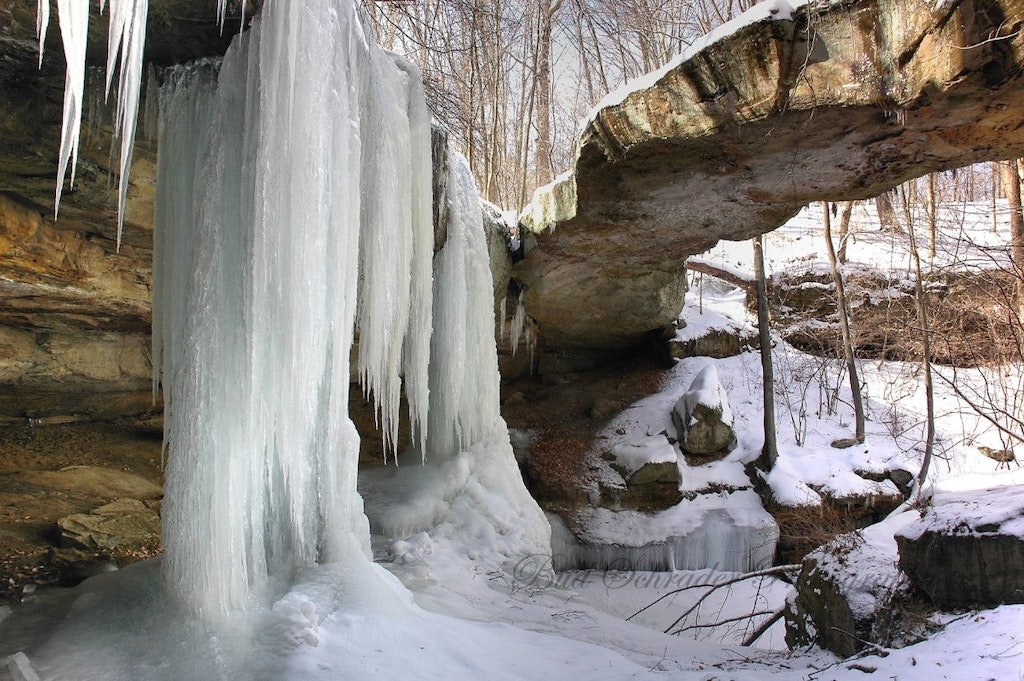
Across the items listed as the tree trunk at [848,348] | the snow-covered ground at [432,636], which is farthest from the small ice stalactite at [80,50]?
the tree trunk at [848,348]

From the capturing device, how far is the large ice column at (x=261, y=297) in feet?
10.2

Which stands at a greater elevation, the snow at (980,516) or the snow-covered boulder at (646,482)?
the snow at (980,516)

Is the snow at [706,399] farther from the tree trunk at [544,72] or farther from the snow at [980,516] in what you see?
the tree trunk at [544,72]

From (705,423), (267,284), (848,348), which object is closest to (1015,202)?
(848,348)

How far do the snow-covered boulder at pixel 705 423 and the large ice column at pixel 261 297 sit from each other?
246 inches

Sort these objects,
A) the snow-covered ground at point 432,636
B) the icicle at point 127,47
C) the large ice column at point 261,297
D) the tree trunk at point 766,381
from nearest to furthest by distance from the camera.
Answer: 1. the icicle at point 127,47
2. the snow-covered ground at point 432,636
3. the large ice column at point 261,297
4. the tree trunk at point 766,381

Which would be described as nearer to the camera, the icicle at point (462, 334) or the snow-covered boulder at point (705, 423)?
the icicle at point (462, 334)

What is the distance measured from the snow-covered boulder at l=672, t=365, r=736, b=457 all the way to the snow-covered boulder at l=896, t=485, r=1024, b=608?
453cm

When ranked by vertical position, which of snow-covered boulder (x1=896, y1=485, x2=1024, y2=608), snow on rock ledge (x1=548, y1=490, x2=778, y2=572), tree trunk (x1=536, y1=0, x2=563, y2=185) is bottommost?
snow on rock ledge (x1=548, y1=490, x2=778, y2=572)

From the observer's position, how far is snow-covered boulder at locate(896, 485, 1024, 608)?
12.4 feet

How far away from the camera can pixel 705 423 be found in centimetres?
894

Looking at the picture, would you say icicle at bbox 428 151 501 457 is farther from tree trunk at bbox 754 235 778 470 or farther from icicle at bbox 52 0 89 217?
tree trunk at bbox 754 235 778 470

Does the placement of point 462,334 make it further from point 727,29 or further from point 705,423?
point 705,423

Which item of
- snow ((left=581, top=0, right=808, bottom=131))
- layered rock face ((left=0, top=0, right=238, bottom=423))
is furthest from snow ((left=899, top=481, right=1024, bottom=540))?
layered rock face ((left=0, top=0, right=238, bottom=423))
